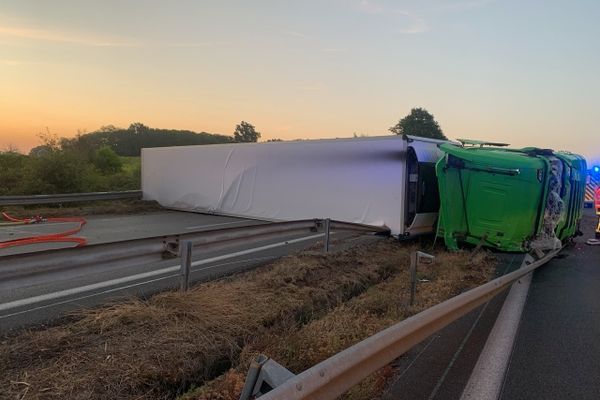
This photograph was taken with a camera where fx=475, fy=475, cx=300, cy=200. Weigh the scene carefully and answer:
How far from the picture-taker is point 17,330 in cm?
430

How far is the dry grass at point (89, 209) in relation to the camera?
15.7 metres

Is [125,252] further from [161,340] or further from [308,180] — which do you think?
[308,180]

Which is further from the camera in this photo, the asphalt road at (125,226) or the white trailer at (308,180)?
the asphalt road at (125,226)

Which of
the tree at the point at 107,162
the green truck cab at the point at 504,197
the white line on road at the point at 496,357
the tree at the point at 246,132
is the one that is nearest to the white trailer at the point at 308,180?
the green truck cab at the point at 504,197

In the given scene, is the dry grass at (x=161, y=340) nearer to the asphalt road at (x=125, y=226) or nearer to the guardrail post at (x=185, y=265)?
the guardrail post at (x=185, y=265)

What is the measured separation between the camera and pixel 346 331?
4371mm

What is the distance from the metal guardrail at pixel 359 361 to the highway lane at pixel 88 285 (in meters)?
2.81

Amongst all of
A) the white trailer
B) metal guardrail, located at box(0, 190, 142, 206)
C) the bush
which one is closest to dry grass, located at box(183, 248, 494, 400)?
the white trailer

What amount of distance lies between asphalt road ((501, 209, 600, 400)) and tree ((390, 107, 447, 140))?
46633mm

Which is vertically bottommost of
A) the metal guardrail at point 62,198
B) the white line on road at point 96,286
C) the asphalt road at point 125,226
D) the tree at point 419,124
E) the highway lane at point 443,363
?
the asphalt road at point 125,226

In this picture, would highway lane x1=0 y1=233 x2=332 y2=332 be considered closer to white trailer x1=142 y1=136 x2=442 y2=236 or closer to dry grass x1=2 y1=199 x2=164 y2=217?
white trailer x1=142 y1=136 x2=442 y2=236

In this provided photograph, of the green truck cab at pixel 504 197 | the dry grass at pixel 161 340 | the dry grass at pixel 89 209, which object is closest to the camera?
the dry grass at pixel 161 340

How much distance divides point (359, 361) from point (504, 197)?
696 cm

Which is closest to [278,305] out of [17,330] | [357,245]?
[17,330]
